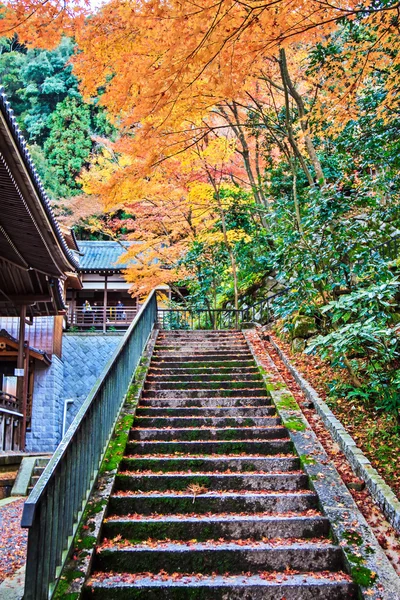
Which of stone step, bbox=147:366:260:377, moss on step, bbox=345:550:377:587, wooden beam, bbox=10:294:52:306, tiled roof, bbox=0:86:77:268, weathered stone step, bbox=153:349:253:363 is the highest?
tiled roof, bbox=0:86:77:268

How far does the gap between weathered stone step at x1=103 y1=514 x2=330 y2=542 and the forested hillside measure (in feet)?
5.27

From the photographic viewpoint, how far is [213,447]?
5406 mm

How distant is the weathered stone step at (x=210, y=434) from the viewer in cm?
571

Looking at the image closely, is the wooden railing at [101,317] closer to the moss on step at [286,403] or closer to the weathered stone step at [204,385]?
the weathered stone step at [204,385]

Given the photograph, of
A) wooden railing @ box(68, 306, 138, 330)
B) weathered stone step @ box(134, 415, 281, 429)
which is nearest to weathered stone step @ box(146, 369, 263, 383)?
weathered stone step @ box(134, 415, 281, 429)

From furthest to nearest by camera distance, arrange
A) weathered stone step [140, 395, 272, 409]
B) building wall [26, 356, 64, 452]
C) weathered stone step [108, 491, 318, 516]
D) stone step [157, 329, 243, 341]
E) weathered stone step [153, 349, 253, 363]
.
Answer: building wall [26, 356, 64, 452]
stone step [157, 329, 243, 341]
weathered stone step [153, 349, 253, 363]
weathered stone step [140, 395, 272, 409]
weathered stone step [108, 491, 318, 516]

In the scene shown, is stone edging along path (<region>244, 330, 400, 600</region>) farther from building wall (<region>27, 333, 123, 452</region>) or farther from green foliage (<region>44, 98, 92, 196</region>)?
green foliage (<region>44, 98, 92, 196</region>)

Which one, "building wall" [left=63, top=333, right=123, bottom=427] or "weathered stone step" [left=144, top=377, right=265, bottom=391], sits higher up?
"building wall" [left=63, top=333, right=123, bottom=427]

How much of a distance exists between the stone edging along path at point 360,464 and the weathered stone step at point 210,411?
66 cm

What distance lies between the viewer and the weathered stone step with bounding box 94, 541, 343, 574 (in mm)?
3652

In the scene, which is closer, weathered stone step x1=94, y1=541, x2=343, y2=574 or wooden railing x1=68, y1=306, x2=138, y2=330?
weathered stone step x1=94, y1=541, x2=343, y2=574

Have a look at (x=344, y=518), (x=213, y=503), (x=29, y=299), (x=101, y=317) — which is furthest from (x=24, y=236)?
(x=101, y=317)

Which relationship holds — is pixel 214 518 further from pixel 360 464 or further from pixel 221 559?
pixel 360 464

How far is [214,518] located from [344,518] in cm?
113
